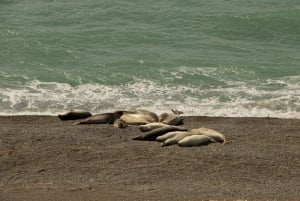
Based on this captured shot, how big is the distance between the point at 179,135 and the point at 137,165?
4.74 feet

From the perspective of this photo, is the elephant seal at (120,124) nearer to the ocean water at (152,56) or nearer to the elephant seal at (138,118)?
the elephant seal at (138,118)

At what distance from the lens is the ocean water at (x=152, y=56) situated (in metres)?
15.2

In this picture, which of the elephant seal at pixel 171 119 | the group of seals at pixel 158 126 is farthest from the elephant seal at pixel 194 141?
the elephant seal at pixel 171 119

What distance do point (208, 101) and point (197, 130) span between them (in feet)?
11.0

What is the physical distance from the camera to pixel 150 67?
1809cm

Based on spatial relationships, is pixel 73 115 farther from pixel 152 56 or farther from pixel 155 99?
pixel 152 56

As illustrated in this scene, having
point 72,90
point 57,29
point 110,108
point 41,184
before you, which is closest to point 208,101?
point 110,108

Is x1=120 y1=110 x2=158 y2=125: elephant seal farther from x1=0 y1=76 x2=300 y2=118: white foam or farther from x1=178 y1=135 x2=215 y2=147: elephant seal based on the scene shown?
x1=0 y1=76 x2=300 y2=118: white foam

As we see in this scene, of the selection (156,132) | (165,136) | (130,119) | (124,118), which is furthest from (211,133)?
(124,118)

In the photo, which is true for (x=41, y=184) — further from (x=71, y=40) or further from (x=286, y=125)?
(x=71, y=40)

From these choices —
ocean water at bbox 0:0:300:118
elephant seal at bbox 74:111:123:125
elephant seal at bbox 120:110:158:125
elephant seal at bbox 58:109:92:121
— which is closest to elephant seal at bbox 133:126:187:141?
elephant seal at bbox 120:110:158:125

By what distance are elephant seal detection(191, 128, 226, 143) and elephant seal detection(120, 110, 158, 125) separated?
1.07m

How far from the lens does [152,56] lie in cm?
1912

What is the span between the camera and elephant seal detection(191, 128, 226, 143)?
1174 cm
